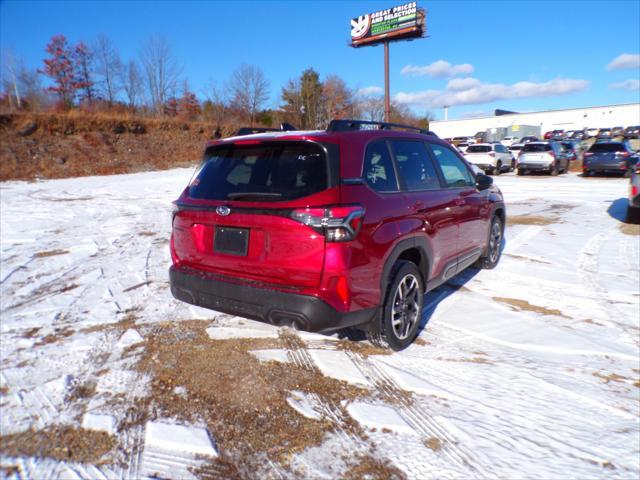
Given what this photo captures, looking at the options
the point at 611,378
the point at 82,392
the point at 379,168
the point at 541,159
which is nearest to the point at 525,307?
the point at 611,378

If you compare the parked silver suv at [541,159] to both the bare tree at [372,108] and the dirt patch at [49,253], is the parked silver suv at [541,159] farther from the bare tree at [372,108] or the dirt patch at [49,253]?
the bare tree at [372,108]

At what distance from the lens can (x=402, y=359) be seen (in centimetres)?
326

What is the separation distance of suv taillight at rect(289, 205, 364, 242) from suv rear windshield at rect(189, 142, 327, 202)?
0.48 ft

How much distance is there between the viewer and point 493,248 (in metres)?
5.66

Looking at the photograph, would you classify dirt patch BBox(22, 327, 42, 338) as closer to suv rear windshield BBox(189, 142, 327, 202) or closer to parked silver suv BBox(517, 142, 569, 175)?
suv rear windshield BBox(189, 142, 327, 202)

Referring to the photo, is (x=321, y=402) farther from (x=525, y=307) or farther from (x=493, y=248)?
(x=493, y=248)

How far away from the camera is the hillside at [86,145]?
68.9 feet

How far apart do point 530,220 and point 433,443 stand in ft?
26.6

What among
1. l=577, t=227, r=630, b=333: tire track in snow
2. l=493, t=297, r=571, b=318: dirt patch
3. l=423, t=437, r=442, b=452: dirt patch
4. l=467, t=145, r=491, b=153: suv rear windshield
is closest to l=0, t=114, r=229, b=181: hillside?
l=467, t=145, r=491, b=153: suv rear windshield

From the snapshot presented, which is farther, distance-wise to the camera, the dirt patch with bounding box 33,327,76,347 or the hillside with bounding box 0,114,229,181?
the hillside with bounding box 0,114,229,181

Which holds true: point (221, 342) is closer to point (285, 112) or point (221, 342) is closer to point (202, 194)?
point (202, 194)

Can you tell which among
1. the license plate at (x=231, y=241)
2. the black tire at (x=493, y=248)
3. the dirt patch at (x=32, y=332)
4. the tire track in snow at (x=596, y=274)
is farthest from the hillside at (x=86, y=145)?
the tire track in snow at (x=596, y=274)

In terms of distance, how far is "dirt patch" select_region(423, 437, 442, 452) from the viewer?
2.24 meters

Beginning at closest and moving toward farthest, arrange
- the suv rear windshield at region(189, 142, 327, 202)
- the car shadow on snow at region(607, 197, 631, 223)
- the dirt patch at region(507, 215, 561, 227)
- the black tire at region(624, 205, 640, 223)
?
1. the suv rear windshield at region(189, 142, 327, 202)
2. the black tire at region(624, 205, 640, 223)
3. the dirt patch at region(507, 215, 561, 227)
4. the car shadow on snow at region(607, 197, 631, 223)
